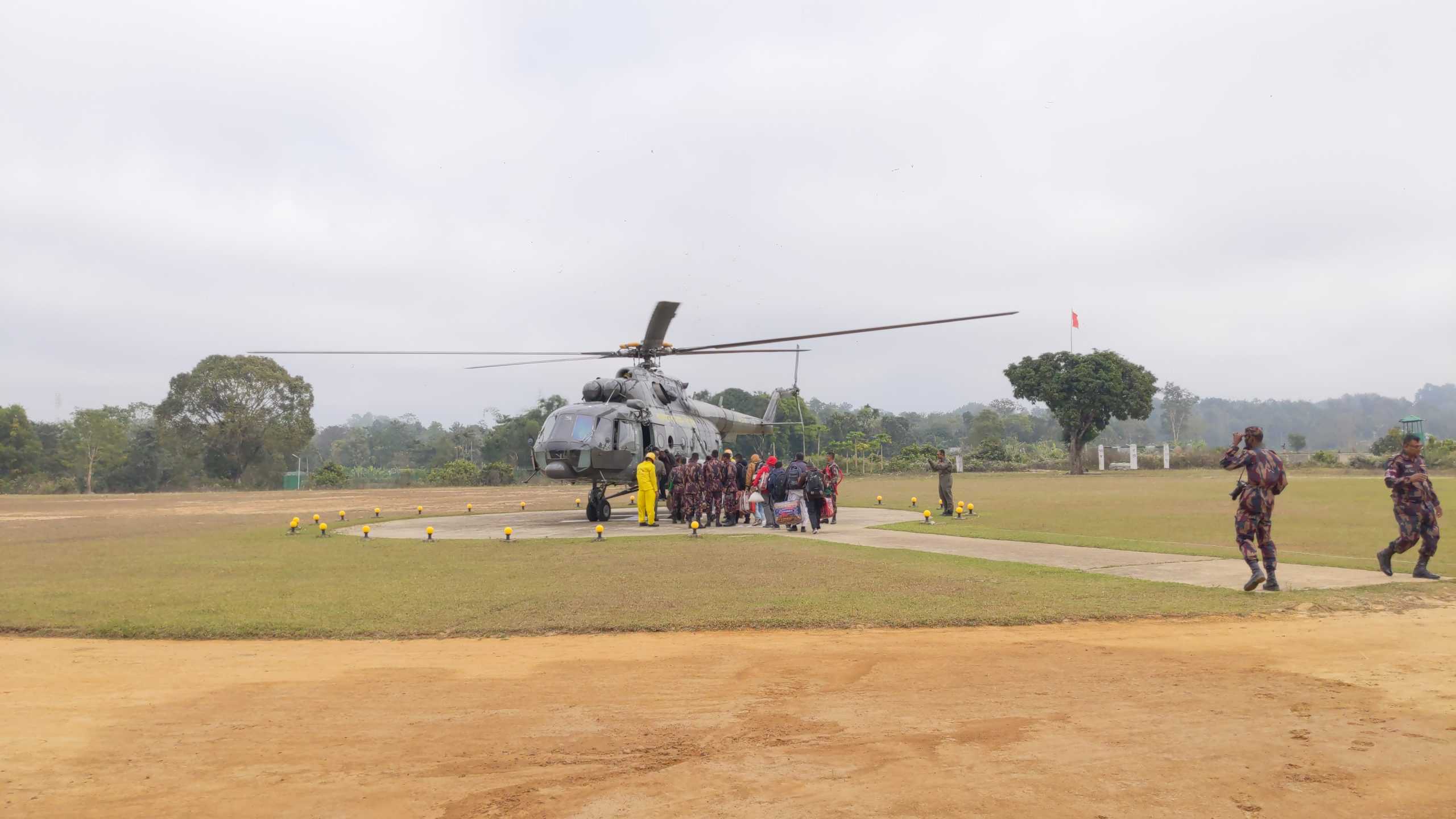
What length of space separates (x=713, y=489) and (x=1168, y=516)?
34.5 ft

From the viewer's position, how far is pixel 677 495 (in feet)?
64.5

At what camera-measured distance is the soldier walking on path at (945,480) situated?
20188 mm

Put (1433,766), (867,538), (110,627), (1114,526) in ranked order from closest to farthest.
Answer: (1433,766) < (110,627) < (867,538) < (1114,526)

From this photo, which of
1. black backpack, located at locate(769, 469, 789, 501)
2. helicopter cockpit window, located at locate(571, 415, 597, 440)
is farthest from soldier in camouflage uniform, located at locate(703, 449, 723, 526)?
helicopter cockpit window, located at locate(571, 415, 597, 440)

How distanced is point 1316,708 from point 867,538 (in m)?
10.5

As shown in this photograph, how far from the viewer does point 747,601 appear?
9.00 meters

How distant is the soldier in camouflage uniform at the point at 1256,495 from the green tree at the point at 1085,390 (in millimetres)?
48173

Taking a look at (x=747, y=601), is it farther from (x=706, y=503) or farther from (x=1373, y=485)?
(x=1373, y=485)

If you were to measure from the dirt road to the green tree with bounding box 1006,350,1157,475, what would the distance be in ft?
167

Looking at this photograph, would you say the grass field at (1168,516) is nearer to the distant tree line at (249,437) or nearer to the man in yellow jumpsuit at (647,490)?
the man in yellow jumpsuit at (647,490)

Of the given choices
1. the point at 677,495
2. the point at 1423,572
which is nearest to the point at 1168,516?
the point at 1423,572

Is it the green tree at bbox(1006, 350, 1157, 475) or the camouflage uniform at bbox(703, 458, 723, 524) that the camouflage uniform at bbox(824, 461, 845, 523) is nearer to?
the camouflage uniform at bbox(703, 458, 723, 524)

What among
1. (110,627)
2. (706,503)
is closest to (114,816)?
(110,627)

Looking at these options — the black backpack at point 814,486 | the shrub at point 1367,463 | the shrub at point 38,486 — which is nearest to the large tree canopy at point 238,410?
the shrub at point 38,486
